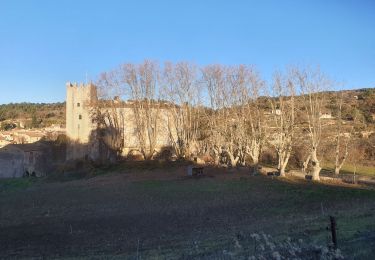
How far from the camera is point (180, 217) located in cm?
2217

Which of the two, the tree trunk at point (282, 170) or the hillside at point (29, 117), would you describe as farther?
the hillside at point (29, 117)

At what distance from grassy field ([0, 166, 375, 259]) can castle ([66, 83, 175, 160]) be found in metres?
16.1

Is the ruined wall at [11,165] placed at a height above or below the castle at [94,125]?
below

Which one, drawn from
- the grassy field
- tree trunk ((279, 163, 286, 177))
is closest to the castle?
the grassy field

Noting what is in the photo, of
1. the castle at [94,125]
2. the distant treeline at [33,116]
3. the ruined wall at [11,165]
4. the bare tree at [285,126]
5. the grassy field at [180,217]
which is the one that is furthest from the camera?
the distant treeline at [33,116]

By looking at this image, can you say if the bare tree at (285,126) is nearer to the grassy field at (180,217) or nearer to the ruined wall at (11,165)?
the grassy field at (180,217)

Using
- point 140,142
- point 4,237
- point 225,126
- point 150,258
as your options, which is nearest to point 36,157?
point 140,142

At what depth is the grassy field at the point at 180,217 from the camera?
13.4 meters

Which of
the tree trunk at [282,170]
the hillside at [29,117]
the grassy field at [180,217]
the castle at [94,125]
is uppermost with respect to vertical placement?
the hillside at [29,117]

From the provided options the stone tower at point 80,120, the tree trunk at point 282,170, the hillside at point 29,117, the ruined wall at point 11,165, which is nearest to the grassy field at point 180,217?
the tree trunk at point 282,170

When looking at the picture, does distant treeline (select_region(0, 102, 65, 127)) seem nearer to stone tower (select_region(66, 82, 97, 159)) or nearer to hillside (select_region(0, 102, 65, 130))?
hillside (select_region(0, 102, 65, 130))

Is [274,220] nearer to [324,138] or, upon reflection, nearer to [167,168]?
[324,138]

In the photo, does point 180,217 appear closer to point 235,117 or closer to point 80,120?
point 235,117

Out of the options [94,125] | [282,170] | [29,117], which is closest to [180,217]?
[282,170]
